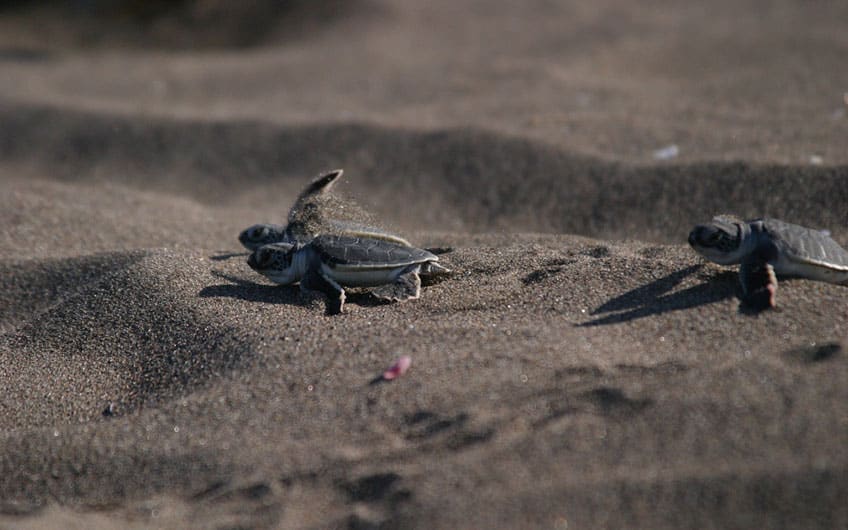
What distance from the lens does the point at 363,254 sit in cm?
313

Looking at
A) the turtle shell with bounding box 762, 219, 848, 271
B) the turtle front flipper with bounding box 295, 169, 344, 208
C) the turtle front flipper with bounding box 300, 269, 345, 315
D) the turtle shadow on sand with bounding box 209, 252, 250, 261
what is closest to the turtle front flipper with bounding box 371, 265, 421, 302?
the turtle front flipper with bounding box 300, 269, 345, 315

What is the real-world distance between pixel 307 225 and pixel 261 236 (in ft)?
0.94

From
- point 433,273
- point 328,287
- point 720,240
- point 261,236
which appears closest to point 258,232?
point 261,236

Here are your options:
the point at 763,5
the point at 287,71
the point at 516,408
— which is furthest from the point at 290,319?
the point at 763,5

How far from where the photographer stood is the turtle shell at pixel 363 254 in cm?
311

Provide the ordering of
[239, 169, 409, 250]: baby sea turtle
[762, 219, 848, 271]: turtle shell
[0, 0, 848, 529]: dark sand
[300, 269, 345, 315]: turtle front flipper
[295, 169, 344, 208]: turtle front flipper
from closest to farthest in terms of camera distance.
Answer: [0, 0, 848, 529]: dark sand
[762, 219, 848, 271]: turtle shell
[300, 269, 345, 315]: turtle front flipper
[239, 169, 409, 250]: baby sea turtle
[295, 169, 344, 208]: turtle front flipper

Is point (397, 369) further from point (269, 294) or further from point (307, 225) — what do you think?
point (307, 225)

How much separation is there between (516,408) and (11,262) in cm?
286

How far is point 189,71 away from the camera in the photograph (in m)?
7.51

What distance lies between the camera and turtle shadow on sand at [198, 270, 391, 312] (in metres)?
3.15

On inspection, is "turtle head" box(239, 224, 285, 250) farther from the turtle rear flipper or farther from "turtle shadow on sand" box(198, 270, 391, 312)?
the turtle rear flipper

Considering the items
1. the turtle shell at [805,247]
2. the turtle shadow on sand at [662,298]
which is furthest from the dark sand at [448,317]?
the turtle shell at [805,247]

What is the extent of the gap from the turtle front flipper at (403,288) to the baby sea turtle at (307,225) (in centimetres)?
35

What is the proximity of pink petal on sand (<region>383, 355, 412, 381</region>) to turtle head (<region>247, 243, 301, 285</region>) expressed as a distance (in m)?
0.91
